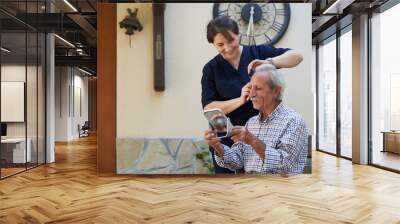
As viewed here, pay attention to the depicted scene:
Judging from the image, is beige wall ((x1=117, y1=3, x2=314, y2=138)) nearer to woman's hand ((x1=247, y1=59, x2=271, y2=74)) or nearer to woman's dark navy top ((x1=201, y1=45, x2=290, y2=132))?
woman's dark navy top ((x1=201, y1=45, x2=290, y2=132))

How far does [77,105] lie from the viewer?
1825cm

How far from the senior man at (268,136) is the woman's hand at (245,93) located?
43mm

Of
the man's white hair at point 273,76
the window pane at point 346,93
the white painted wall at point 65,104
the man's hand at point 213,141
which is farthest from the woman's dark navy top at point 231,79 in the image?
the white painted wall at point 65,104

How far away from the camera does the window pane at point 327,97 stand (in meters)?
10.4

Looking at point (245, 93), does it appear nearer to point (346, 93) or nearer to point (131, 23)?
point (131, 23)

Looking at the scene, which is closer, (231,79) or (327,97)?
(231,79)

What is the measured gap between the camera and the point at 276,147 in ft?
19.2

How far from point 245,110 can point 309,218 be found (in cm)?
212

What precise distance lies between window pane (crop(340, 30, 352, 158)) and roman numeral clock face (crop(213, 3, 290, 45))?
3616 millimetres

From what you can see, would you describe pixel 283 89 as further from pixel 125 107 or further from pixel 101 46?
pixel 101 46

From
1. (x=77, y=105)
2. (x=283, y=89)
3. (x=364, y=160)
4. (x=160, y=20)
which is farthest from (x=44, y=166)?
(x=77, y=105)

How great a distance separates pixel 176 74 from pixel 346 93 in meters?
4.95

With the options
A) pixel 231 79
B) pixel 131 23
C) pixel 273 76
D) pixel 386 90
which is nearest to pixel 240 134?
pixel 231 79

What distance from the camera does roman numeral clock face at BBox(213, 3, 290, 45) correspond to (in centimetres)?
621
